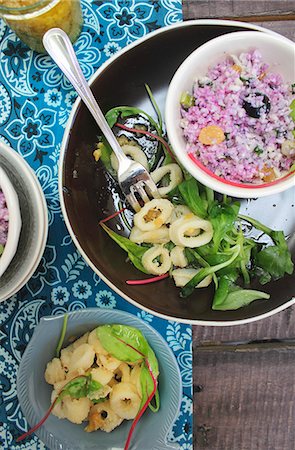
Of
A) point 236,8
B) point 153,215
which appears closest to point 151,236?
point 153,215

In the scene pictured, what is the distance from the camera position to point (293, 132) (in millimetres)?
1046

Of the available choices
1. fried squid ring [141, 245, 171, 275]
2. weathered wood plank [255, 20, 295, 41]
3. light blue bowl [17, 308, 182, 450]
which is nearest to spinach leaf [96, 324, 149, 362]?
light blue bowl [17, 308, 182, 450]

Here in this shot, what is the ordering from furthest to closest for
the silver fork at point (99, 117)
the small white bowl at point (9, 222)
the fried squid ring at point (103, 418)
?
the fried squid ring at point (103, 418) → the silver fork at point (99, 117) → the small white bowl at point (9, 222)

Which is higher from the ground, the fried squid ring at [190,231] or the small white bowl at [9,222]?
the small white bowl at [9,222]

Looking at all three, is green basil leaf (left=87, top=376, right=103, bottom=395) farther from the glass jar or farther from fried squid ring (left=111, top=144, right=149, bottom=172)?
the glass jar

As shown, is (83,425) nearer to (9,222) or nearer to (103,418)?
(103,418)

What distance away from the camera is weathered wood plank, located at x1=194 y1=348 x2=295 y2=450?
1.28 m

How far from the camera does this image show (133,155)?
1131mm

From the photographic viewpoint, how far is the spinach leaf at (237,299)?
1.11m

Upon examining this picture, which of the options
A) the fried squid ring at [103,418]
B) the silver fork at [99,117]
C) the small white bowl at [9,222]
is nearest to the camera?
the small white bowl at [9,222]

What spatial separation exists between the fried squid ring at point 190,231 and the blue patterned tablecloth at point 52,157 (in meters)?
0.21

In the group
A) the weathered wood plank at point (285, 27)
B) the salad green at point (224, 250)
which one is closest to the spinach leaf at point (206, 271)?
the salad green at point (224, 250)

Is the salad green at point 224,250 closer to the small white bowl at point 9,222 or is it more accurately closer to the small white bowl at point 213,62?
the small white bowl at point 213,62

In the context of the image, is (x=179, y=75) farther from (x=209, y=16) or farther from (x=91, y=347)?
(x=91, y=347)
